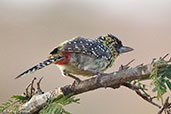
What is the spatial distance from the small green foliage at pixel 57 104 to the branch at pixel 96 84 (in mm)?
90

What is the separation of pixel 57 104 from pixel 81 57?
6.07 ft

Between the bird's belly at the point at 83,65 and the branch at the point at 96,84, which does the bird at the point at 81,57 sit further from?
the branch at the point at 96,84

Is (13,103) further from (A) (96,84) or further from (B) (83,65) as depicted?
(B) (83,65)

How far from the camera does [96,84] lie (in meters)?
2.56

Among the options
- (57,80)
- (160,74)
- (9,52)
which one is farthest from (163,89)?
(9,52)

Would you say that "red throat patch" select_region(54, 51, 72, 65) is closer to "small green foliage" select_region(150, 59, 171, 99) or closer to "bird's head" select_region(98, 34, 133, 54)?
"bird's head" select_region(98, 34, 133, 54)

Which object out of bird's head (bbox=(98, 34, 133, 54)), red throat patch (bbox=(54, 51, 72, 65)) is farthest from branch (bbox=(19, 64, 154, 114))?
bird's head (bbox=(98, 34, 133, 54))

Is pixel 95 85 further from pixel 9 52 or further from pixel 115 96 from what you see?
pixel 9 52

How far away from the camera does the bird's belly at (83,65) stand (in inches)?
164

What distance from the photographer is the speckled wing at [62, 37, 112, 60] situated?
4.15 m

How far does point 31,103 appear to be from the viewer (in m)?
2.64

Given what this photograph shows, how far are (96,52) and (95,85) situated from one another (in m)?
1.93

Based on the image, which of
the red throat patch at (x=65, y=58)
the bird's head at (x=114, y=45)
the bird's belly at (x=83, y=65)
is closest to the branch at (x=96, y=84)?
the red throat patch at (x=65, y=58)

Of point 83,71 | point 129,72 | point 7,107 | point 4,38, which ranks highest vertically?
point 4,38
